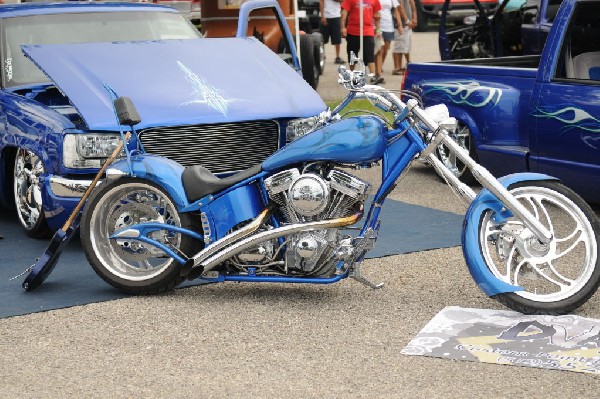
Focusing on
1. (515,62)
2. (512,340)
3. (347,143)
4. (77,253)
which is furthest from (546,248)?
(515,62)

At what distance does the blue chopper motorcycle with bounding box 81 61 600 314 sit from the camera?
19.7 feet

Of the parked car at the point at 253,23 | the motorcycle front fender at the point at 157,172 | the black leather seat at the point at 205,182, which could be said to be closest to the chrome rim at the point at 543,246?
the black leather seat at the point at 205,182

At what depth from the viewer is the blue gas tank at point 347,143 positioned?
6.13 meters

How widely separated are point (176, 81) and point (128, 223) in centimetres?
155

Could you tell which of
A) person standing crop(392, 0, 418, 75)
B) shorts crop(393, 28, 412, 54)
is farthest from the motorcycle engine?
shorts crop(393, 28, 412, 54)

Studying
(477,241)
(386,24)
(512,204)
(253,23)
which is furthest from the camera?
(386,24)

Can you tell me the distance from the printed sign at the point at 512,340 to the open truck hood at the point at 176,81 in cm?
238

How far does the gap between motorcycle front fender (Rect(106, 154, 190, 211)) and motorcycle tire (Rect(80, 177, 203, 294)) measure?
0.04m

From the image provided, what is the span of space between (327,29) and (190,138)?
15.4m

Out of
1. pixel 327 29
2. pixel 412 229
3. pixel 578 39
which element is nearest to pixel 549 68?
pixel 578 39

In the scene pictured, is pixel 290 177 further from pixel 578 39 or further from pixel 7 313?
pixel 578 39

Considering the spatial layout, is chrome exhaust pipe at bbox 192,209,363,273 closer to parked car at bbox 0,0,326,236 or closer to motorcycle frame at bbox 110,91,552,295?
motorcycle frame at bbox 110,91,552,295

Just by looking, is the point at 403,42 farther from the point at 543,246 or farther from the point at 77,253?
the point at 543,246

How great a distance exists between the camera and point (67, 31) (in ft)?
29.6
